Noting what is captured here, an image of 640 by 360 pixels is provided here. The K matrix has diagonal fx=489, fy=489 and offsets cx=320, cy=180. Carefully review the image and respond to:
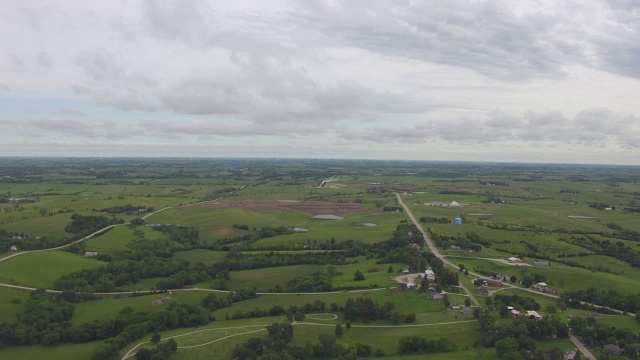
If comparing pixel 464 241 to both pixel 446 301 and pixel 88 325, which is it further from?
pixel 88 325

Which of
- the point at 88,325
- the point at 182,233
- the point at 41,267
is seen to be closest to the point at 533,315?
the point at 88,325

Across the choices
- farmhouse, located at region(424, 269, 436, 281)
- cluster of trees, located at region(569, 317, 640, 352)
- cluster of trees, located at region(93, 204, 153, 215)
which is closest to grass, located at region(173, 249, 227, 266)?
farmhouse, located at region(424, 269, 436, 281)

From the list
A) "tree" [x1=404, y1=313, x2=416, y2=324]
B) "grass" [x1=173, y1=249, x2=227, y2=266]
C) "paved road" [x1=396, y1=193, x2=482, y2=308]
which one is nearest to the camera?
"tree" [x1=404, y1=313, x2=416, y2=324]

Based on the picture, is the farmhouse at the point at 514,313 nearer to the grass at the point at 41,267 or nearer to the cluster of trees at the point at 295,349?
the cluster of trees at the point at 295,349

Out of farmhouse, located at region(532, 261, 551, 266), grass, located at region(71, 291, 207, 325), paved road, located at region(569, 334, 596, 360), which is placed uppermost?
farmhouse, located at region(532, 261, 551, 266)

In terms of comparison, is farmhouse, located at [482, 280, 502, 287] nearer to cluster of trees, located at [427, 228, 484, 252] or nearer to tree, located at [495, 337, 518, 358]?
cluster of trees, located at [427, 228, 484, 252]

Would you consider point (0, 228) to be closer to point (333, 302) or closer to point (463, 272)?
point (333, 302)

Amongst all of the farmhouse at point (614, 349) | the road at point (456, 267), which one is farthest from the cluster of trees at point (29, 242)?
the farmhouse at point (614, 349)
